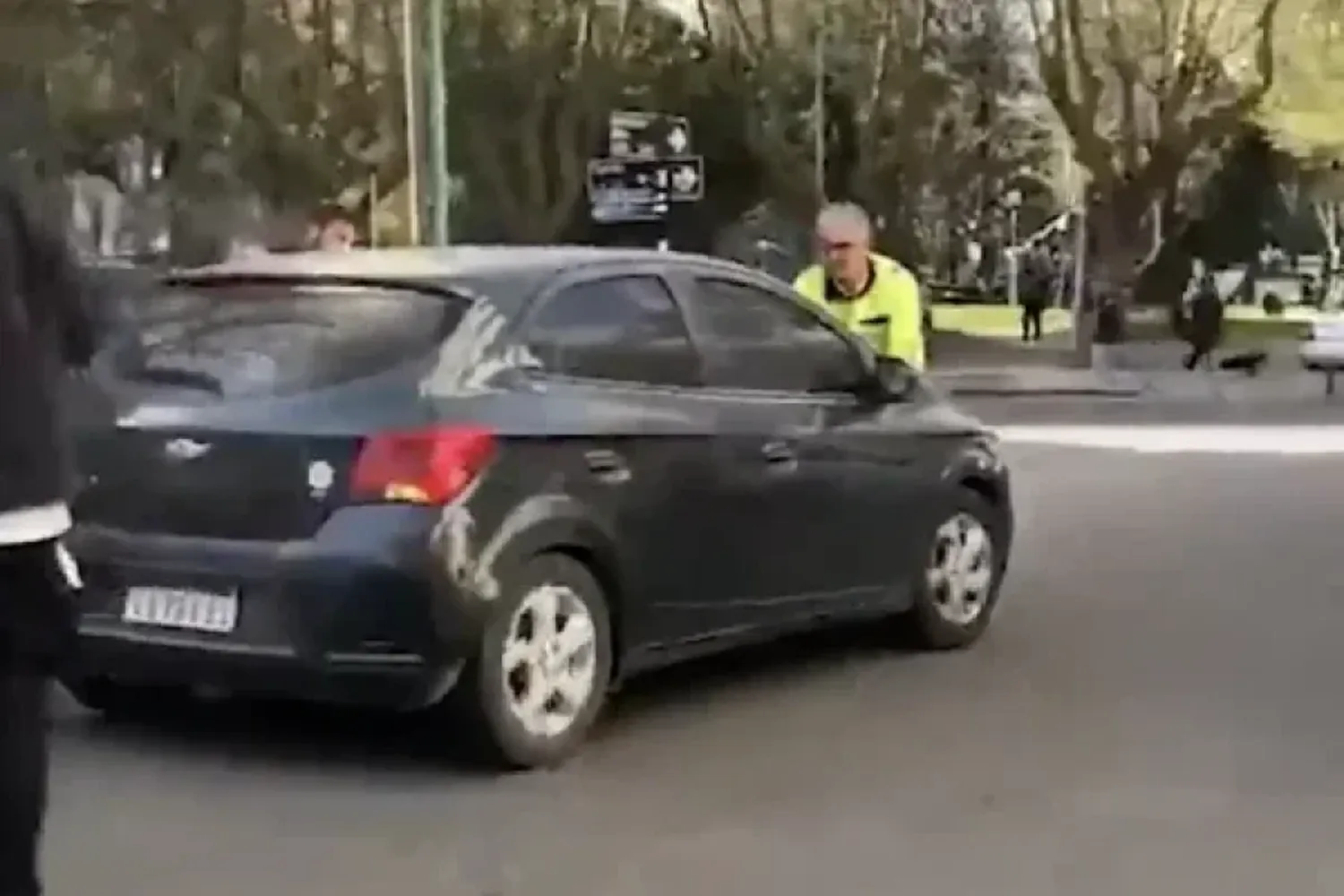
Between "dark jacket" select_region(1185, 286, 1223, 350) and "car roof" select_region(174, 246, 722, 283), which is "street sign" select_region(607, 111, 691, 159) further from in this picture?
"car roof" select_region(174, 246, 722, 283)

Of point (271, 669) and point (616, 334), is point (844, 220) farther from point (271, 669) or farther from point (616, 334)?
point (271, 669)

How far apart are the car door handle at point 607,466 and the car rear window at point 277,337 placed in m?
0.59

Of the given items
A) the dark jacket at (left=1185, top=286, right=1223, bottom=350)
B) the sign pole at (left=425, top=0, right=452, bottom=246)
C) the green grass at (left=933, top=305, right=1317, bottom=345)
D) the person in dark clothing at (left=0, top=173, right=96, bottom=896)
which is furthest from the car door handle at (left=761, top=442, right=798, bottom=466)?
the green grass at (left=933, top=305, right=1317, bottom=345)

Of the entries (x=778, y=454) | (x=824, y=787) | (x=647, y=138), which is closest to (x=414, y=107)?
(x=778, y=454)

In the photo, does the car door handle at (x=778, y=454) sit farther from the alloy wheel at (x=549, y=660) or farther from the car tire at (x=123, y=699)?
the car tire at (x=123, y=699)

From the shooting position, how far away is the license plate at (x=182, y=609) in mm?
7160

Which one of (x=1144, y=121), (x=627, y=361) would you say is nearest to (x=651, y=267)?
(x=627, y=361)

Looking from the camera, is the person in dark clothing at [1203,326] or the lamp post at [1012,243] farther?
the lamp post at [1012,243]

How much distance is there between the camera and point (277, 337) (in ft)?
24.3

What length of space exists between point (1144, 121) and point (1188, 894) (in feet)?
113

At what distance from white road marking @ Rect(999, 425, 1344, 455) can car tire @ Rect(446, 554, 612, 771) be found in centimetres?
1306

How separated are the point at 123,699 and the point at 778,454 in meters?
2.31

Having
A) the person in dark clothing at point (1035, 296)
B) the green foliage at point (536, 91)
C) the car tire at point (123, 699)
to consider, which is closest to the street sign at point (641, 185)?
the green foliage at point (536, 91)

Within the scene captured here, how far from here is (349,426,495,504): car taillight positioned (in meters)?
7.04
